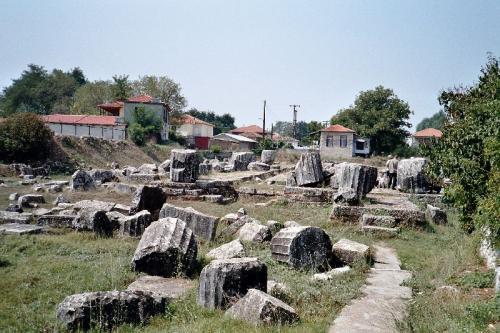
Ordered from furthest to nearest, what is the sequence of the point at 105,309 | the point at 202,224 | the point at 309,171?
1. the point at 309,171
2. the point at 202,224
3. the point at 105,309

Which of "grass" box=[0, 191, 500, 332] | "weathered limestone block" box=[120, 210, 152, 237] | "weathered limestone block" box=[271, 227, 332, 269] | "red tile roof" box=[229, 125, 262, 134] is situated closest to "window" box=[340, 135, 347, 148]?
"red tile roof" box=[229, 125, 262, 134]

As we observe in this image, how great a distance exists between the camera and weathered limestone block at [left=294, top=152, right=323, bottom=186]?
17141mm

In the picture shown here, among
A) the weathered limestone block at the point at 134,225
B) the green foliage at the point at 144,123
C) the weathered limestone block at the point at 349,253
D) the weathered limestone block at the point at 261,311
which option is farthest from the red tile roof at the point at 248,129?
the weathered limestone block at the point at 261,311

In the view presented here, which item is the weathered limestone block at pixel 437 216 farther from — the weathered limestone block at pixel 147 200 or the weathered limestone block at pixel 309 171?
the weathered limestone block at pixel 147 200

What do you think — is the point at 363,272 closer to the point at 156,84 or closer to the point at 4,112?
the point at 156,84

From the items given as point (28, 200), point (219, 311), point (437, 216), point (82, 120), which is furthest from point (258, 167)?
point (219, 311)

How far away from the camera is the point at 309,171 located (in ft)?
56.7

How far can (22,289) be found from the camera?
621 centimetres

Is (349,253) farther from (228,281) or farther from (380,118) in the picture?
(380,118)

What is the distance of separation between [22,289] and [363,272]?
5177mm

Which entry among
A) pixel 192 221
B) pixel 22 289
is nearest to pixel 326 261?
pixel 192 221

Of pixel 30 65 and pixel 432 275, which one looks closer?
pixel 432 275

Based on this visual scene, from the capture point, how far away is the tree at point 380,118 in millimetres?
54219

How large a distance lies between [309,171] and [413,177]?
13.5ft
